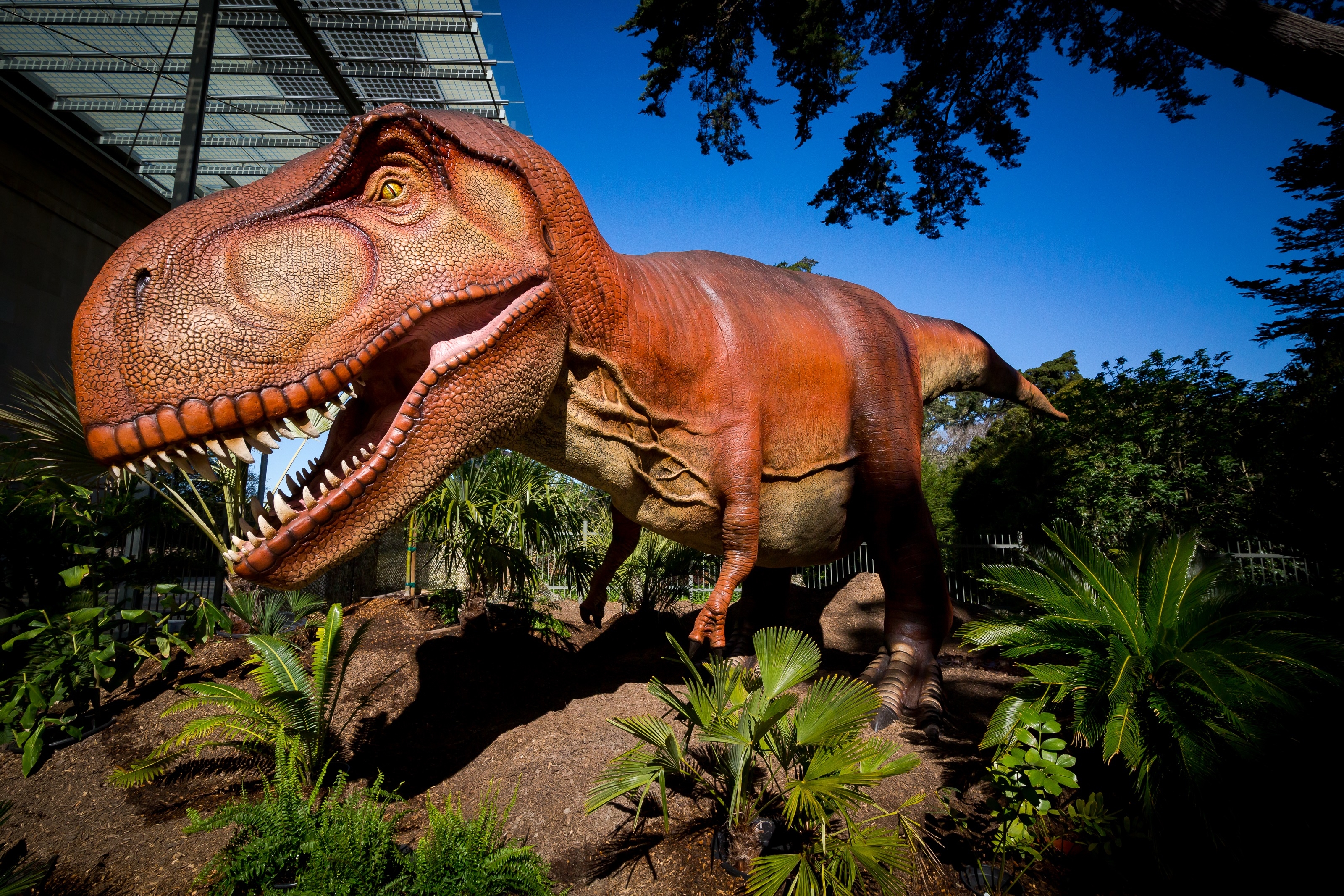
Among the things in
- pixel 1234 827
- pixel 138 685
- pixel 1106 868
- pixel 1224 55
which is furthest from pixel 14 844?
pixel 1224 55

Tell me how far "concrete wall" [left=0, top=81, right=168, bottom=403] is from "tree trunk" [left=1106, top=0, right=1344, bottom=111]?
976 centimetres

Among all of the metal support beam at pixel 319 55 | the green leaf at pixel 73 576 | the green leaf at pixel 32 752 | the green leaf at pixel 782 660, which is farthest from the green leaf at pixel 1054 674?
the metal support beam at pixel 319 55

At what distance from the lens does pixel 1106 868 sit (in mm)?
2314

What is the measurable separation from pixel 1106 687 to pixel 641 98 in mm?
5312

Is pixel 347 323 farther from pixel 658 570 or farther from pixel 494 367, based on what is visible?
pixel 658 570

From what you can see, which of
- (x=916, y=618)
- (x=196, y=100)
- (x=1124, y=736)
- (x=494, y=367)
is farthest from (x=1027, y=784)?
(x=196, y=100)

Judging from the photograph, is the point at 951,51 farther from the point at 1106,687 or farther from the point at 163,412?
the point at 163,412

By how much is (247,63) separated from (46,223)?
3.59m

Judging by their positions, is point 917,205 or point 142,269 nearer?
point 142,269

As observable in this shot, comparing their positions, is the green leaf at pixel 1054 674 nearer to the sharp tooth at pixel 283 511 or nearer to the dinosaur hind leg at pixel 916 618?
the dinosaur hind leg at pixel 916 618

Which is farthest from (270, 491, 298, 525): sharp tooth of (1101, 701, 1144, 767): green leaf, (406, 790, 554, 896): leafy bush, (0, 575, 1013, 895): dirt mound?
(1101, 701, 1144, 767): green leaf

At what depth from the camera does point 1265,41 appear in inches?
120

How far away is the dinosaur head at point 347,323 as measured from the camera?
5.09 feet

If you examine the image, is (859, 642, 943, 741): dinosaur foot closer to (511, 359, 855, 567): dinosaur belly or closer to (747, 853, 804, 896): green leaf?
(511, 359, 855, 567): dinosaur belly
